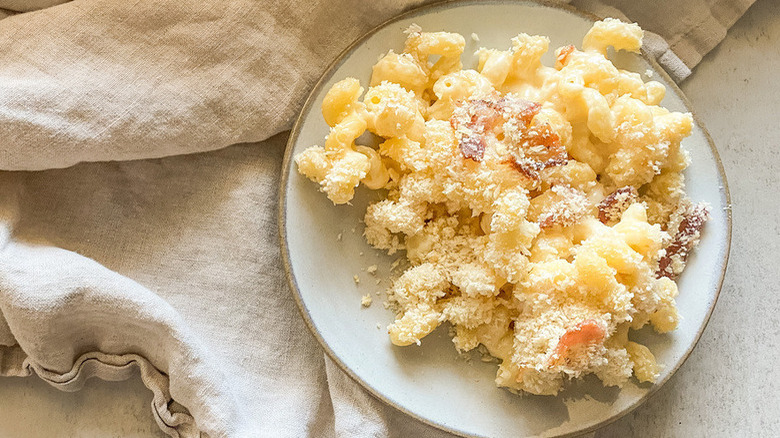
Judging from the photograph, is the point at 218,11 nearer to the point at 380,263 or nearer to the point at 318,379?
the point at 380,263

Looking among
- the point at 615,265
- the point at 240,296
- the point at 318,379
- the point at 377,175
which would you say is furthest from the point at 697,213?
the point at 240,296

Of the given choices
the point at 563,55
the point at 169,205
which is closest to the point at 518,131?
the point at 563,55

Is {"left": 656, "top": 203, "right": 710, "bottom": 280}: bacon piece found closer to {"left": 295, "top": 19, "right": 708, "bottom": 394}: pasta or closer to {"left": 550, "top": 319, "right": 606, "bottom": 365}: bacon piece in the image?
{"left": 295, "top": 19, "right": 708, "bottom": 394}: pasta

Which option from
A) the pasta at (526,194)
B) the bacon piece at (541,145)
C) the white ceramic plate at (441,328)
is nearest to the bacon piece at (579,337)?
the pasta at (526,194)

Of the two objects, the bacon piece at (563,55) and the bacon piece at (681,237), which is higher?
the bacon piece at (563,55)

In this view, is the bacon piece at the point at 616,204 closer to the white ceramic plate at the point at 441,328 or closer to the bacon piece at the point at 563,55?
the white ceramic plate at the point at 441,328
